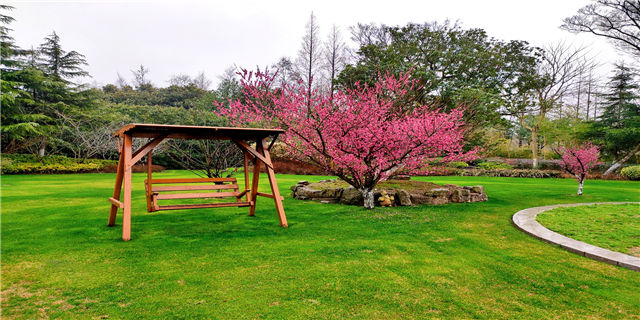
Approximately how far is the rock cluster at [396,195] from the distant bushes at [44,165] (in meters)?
17.8

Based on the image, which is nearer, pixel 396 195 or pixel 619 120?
pixel 396 195

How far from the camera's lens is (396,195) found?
8.83 metres

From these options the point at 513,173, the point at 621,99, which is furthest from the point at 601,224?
the point at 621,99

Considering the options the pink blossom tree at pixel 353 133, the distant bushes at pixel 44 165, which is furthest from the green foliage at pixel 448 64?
the distant bushes at pixel 44 165

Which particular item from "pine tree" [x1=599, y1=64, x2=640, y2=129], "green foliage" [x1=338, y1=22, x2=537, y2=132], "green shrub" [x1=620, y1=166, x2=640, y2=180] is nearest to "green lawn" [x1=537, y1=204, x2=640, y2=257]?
"green foliage" [x1=338, y1=22, x2=537, y2=132]

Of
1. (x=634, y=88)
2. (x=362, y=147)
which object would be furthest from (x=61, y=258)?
(x=634, y=88)

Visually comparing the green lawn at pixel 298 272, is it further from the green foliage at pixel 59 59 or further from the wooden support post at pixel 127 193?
the green foliage at pixel 59 59

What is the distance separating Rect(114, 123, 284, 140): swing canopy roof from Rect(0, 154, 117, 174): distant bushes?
18597 mm

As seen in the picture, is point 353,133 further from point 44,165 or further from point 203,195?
point 44,165

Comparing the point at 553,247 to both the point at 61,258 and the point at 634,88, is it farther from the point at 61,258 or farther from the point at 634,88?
the point at 634,88

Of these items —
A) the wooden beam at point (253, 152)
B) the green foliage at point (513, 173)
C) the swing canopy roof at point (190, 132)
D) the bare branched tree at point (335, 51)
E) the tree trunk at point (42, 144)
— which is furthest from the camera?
the bare branched tree at point (335, 51)

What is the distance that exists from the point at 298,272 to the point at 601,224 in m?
6.03

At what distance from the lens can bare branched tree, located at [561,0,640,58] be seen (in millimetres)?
21203

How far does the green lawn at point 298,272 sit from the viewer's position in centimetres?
287
